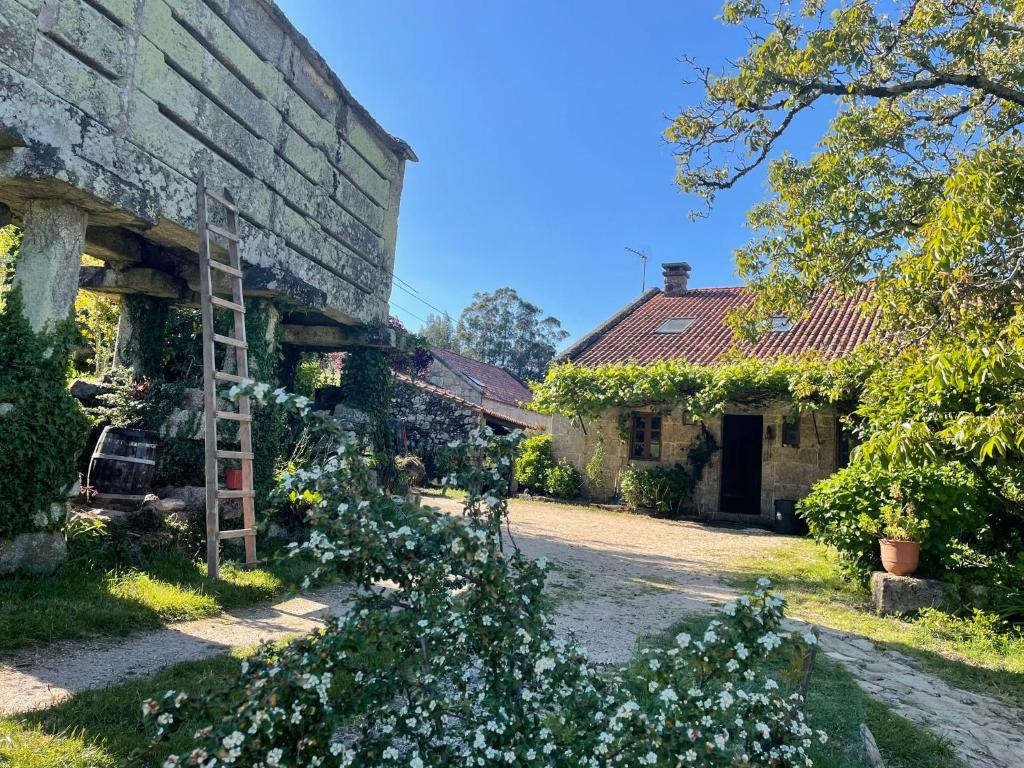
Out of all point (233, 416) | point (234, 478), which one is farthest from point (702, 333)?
point (233, 416)

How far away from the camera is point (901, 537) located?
5457 millimetres

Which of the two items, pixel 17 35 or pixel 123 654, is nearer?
pixel 123 654

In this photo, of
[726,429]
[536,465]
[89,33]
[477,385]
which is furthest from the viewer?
[477,385]

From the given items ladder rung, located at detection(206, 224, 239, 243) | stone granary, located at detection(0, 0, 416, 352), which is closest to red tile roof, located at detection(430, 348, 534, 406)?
stone granary, located at detection(0, 0, 416, 352)

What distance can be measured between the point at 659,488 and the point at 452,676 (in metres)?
10.9

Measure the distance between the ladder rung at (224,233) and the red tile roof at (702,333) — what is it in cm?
891

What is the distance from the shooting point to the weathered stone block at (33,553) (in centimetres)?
387

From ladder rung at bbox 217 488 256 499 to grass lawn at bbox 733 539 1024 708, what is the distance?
180 inches

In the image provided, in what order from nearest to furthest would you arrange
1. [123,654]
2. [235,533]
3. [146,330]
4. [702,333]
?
[123,654]
[235,533]
[146,330]
[702,333]

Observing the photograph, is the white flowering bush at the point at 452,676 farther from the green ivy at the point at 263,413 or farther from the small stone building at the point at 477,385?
the small stone building at the point at 477,385

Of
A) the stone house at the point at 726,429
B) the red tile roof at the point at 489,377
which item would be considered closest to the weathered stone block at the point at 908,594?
the stone house at the point at 726,429

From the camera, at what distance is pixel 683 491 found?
41.7ft

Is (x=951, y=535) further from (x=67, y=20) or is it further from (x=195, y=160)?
(x=67, y=20)

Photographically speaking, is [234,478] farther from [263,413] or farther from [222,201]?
[222,201]
